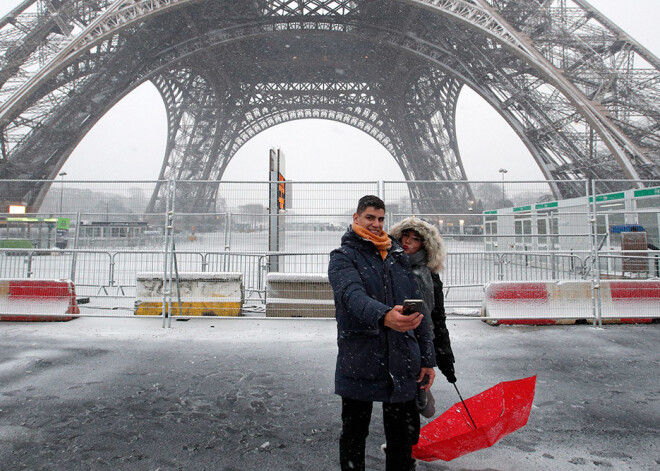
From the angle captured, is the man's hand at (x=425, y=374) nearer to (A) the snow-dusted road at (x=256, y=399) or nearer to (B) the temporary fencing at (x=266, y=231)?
(A) the snow-dusted road at (x=256, y=399)

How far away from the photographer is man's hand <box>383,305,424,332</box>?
152cm

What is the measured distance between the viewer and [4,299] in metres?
6.08

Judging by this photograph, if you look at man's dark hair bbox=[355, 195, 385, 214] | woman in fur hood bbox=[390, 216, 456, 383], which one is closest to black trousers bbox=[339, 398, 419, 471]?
woman in fur hood bbox=[390, 216, 456, 383]

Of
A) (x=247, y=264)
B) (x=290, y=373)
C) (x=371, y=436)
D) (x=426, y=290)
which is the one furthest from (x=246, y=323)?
(x=426, y=290)

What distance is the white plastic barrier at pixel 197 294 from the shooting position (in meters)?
6.16

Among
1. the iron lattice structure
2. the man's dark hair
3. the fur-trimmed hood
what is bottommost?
the fur-trimmed hood

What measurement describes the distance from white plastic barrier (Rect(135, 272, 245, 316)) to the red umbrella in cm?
438

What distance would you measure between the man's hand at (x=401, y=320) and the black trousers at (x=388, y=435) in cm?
52

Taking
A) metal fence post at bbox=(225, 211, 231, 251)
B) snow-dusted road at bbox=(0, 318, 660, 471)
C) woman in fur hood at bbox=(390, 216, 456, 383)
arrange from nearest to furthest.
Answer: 1. woman in fur hood at bbox=(390, 216, 456, 383)
2. snow-dusted road at bbox=(0, 318, 660, 471)
3. metal fence post at bbox=(225, 211, 231, 251)

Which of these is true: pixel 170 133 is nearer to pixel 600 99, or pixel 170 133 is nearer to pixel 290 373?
pixel 600 99

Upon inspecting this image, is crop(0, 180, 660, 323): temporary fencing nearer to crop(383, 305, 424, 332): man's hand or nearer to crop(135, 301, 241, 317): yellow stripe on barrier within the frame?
crop(135, 301, 241, 317): yellow stripe on barrier

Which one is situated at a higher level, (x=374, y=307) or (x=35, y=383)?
(x=374, y=307)

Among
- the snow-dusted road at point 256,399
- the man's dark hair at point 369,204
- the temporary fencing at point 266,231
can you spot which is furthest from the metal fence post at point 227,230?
the man's dark hair at point 369,204

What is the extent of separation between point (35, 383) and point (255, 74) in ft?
108
